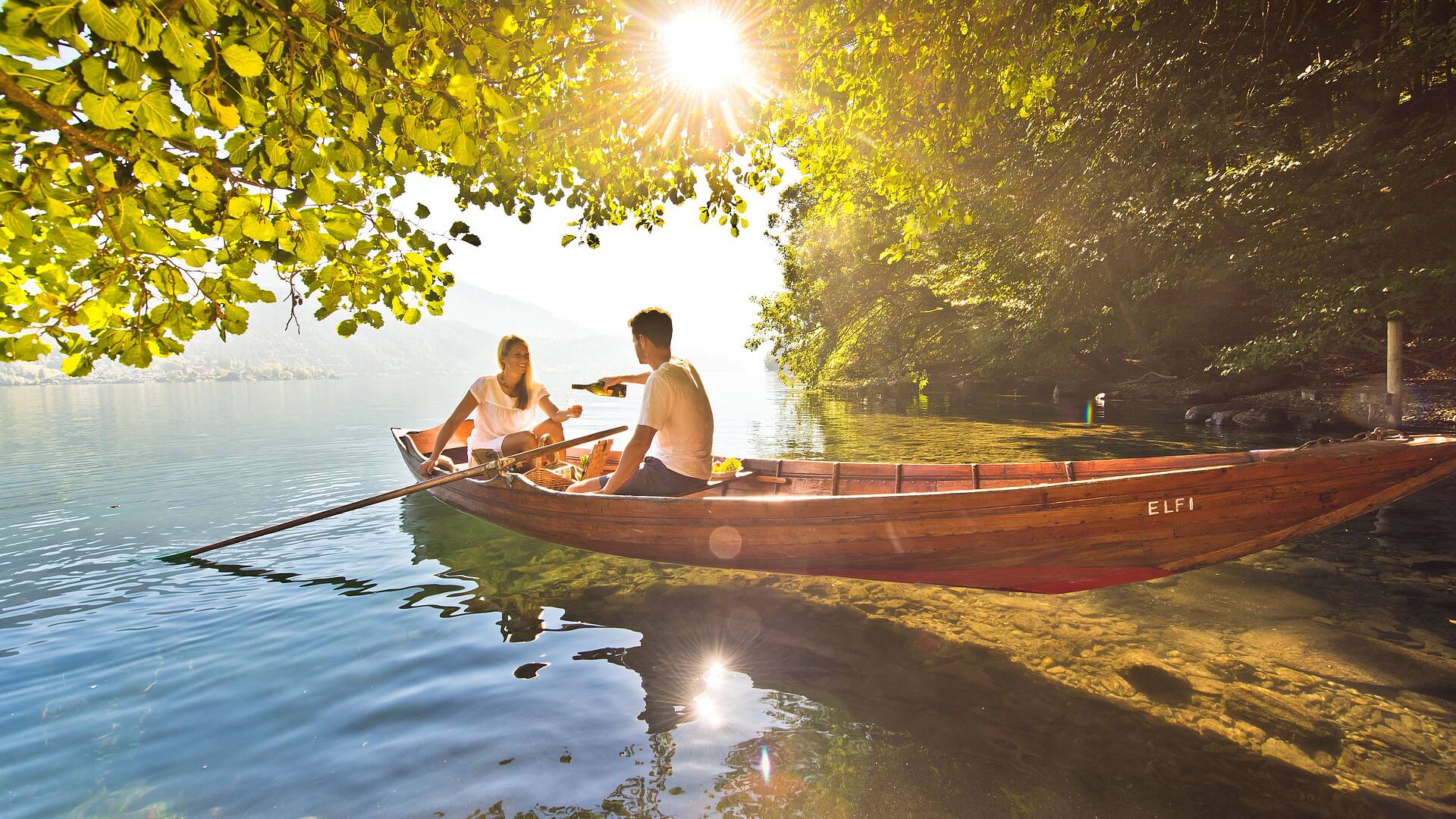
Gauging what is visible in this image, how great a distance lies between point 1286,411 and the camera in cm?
1809

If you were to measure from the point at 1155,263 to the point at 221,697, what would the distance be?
26.5 meters

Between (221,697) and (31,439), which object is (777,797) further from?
(31,439)

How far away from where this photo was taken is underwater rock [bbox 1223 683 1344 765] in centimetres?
339

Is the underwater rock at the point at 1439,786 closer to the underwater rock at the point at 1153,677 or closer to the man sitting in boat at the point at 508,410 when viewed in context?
the underwater rock at the point at 1153,677

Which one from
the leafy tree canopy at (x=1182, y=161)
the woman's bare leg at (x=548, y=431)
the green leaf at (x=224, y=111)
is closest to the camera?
the green leaf at (x=224, y=111)

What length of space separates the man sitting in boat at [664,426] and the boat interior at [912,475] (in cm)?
40

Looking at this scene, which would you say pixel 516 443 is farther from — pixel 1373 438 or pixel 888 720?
pixel 1373 438

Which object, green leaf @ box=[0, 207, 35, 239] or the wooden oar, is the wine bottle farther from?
green leaf @ box=[0, 207, 35, 239]

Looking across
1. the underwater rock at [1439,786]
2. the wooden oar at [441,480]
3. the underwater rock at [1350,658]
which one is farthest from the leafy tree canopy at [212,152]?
the underwater rock at [1350,658]

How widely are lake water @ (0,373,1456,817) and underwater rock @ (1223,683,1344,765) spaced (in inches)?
0.6

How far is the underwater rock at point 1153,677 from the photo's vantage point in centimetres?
389

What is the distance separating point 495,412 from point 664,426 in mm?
3708

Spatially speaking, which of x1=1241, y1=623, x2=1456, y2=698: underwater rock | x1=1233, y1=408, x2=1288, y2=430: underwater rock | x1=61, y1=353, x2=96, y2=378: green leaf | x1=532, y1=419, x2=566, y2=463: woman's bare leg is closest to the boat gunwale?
x1=1241, y1=623, x2=1456, y2=698: underwater rock

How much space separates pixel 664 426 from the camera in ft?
18.2
